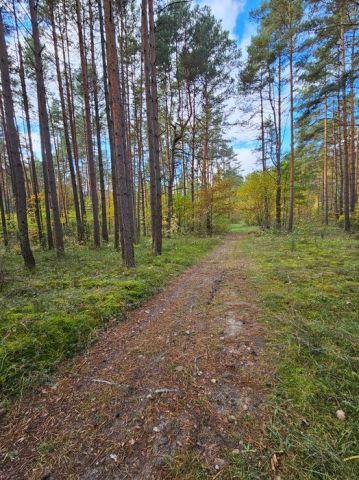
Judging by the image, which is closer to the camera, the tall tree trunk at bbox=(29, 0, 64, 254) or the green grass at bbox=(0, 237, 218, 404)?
the green grass at bbox=(0, 237, 218, 404)

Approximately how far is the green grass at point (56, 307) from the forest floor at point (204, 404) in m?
0.26

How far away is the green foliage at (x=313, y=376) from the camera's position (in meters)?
1.51

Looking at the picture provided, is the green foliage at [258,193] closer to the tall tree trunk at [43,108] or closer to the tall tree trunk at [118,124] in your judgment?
the tall tree trunk at [118,124]

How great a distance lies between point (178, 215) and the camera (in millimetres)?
19062

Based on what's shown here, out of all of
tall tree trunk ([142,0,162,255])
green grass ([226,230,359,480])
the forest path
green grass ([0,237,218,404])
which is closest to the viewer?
green grass ([226,230,359,480])

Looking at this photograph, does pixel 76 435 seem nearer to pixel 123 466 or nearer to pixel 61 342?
pixel 123 466

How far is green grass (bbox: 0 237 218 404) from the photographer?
8.20 feet

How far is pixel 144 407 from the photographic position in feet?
6.66

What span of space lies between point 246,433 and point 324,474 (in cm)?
49

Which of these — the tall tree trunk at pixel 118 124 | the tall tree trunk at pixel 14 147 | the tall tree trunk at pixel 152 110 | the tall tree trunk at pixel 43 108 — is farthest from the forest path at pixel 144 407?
the tall tree trunk at pixel 43 108

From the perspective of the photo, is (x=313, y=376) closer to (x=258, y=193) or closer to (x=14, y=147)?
(x=14, y=147)

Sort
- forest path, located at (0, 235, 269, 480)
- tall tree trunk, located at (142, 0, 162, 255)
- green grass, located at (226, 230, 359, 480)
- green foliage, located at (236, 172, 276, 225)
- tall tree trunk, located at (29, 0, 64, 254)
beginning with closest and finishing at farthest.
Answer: green grass, located at (226, 230, 359, 480)
forest path, located at (0, 235, 269, 480)
tall tree trunk, located at (29, 0, 64, 254)
tall tree trunk, located at (142, 0, 162, 255)
green foliage, located at (236, 172, 276, 225)

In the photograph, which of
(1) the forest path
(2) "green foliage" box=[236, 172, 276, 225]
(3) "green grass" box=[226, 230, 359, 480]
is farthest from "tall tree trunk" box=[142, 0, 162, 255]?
(2) "green foliage" box=[236, 172, 276, 225]

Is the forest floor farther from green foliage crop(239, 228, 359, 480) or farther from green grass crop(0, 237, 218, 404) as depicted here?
green grass crop(0, 237, 218, 404)
